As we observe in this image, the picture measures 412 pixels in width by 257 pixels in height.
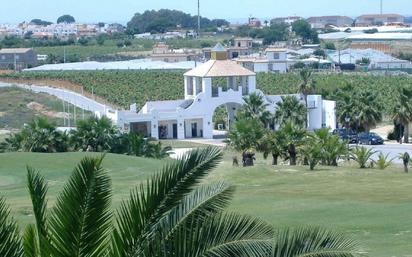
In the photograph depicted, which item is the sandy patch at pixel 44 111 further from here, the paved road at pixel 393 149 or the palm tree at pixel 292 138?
the palm tree at pixel 292 138

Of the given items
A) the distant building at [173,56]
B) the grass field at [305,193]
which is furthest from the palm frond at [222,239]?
the distant building at [173,56]

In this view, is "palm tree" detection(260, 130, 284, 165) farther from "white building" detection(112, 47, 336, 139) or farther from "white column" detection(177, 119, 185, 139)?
"white column" detection(177, 119, 185, 139)

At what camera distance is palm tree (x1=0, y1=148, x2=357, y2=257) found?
935 centimetres

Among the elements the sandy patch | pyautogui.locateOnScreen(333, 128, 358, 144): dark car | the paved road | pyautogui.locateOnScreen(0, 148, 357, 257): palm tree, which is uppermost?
pyautogui.locateOnScreen(0, 148, 357, 257): palm tree

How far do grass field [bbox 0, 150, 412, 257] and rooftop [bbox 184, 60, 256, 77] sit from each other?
80.2 feet

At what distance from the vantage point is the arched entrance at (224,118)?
64938 millimetres

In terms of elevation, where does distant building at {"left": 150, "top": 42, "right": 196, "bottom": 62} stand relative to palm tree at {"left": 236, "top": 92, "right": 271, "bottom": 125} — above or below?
above

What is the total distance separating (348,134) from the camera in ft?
194

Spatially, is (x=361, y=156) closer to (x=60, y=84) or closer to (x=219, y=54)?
(x=219, y=54)

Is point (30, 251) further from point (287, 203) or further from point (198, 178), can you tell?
point (287, 203)

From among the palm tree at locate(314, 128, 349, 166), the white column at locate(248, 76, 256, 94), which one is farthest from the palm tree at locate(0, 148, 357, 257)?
the white column at locate(248, 76, 256, 94)

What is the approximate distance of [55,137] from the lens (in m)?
44.8

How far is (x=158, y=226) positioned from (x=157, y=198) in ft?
0.85

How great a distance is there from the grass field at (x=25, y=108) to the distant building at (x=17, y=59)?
47.4 metres
